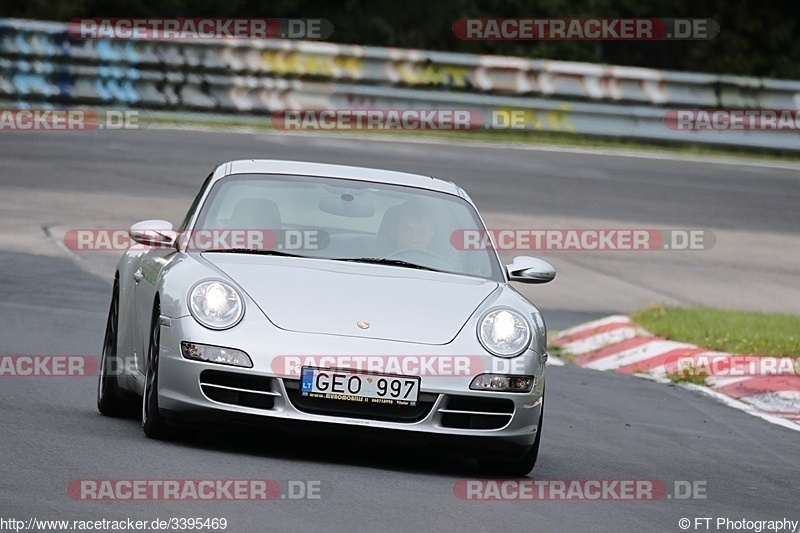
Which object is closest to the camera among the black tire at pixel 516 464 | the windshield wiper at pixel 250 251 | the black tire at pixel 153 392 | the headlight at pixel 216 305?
the headlight at pixel 216 305

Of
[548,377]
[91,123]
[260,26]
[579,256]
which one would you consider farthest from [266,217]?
[260,26]

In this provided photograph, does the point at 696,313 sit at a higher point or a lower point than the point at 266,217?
lower

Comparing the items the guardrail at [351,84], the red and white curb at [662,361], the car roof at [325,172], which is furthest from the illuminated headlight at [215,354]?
the guardrail at [351,84]

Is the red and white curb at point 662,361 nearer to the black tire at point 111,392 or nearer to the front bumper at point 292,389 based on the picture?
the front bumper at point 292,389

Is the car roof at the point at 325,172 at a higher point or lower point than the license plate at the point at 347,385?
higher

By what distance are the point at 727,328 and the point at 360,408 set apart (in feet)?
23.1

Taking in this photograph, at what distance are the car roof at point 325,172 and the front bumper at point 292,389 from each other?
1451 mm

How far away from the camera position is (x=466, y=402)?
7.32m

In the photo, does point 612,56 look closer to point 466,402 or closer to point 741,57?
point 741,57

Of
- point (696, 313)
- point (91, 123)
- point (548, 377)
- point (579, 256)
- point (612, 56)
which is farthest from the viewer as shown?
point (612, 56)

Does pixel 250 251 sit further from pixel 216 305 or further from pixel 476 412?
pixel 476 412

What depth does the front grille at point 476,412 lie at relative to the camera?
23.9 feet

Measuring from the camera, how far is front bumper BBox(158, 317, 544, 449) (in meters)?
7.15

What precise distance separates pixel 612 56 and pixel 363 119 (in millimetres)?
13491
